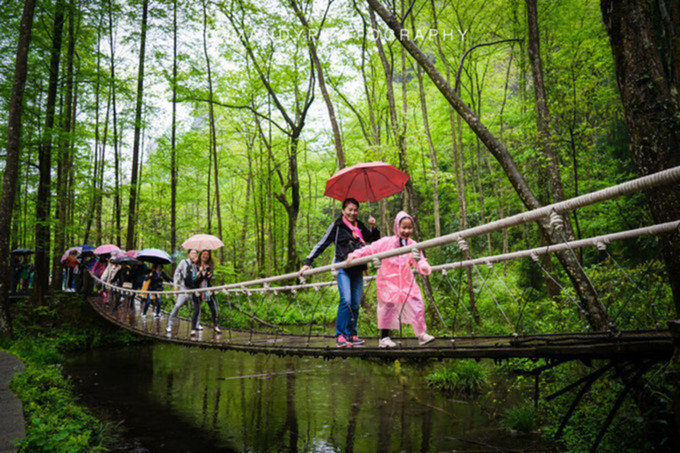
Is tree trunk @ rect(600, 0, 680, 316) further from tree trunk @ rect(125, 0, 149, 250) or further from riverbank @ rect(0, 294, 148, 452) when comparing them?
tree trunk @ rect(125, 0, 149, 250)

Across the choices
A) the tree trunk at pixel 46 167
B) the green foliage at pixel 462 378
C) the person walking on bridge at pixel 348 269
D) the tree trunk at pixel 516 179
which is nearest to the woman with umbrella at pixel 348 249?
the person walking on bridge at pixel 348 269

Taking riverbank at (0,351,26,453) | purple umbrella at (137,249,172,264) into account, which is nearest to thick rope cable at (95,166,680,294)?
riverbank at (0,351,26,453)

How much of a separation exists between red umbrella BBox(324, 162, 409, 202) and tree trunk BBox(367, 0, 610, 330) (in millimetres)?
1083

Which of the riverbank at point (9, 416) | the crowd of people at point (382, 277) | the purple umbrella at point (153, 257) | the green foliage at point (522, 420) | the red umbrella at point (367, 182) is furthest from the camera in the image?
the purple umbrella at point (153, 257)

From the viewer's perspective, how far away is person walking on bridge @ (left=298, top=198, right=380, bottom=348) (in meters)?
Answer: 3.63

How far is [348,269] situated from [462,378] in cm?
383

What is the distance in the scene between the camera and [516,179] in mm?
4184

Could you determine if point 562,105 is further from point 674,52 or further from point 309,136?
point 309,136

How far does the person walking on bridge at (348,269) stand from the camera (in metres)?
3.63

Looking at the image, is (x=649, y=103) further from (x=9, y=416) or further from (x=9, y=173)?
(x=9, y=173)

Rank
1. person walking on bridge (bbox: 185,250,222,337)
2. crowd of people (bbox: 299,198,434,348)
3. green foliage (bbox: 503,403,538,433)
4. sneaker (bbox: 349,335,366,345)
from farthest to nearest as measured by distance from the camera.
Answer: person walking on bridge (bbox: 185,250,222,337), green foliage (bbox: 503,403,538,433), sneaker (bbox: 349,335,366,345), crowd of people (bbox: 299,198,434,348)

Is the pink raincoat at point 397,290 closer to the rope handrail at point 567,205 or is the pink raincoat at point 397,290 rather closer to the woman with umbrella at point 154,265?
the rope handrail at point 567,205

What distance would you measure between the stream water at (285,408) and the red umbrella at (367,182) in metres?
2.95

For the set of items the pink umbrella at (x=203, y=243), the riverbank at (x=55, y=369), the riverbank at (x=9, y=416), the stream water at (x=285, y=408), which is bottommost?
the stream water at (x=285, y=408)
